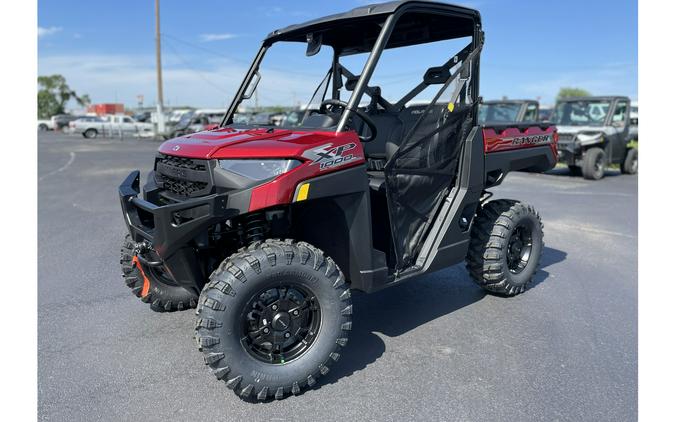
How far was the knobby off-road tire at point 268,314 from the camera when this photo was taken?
2.90 metres

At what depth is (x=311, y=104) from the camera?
4.50 meters

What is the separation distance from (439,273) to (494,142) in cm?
161

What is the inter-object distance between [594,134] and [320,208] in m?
12.2

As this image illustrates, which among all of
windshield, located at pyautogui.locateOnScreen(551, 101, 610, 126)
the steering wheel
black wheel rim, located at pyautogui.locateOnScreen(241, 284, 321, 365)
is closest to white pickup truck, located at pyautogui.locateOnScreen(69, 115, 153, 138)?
windshield, located at pyautogui.locateOnScreen(551, 101, 610, 126)

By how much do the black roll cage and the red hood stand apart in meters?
0.21

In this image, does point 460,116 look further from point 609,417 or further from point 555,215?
point 555,215

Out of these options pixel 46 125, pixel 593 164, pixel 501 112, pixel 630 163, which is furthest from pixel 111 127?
pixel 630 163

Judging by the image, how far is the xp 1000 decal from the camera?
9.89ft

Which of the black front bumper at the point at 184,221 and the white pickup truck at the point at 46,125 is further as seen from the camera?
the white pickup truck at the point at 46,125

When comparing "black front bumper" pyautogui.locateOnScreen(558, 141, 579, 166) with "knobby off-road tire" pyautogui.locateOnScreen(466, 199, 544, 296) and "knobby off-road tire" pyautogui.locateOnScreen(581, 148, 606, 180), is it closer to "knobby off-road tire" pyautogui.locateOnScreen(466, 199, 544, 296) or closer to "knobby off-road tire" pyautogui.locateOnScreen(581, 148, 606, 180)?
"knobby off-road tire" pyautogui.locateOnScreen(581, 148, 606, 180)

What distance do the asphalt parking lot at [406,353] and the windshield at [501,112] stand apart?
7988 millimetres

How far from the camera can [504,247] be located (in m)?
4.51

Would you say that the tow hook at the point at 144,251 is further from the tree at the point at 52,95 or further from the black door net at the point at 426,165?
the tree at the point at 52,95

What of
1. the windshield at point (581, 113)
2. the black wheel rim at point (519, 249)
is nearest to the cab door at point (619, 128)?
the windshield at point (581, 113)
